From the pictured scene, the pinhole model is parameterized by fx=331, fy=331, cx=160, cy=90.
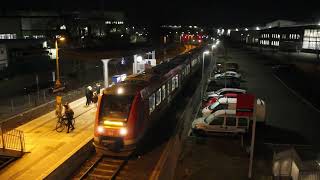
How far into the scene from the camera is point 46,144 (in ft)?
44.0

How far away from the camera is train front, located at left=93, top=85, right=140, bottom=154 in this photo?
11922mm

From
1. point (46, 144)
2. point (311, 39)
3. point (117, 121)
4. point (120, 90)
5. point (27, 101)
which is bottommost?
A: point (46, 144)

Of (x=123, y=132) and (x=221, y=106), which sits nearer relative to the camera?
(x=123, y=132)

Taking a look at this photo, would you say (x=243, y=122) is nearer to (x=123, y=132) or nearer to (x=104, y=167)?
(x=123, y=132)

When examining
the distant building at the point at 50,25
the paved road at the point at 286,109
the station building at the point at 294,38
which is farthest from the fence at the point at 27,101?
the station building at the point at 294,38

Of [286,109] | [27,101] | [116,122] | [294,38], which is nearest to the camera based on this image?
[116,122]

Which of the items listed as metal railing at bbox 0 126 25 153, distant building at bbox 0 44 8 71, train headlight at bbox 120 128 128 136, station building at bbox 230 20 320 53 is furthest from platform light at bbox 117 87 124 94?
station building at bbox 230 20 320 53

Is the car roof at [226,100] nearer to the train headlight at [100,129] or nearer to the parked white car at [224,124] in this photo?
the parked white car at [224,124]

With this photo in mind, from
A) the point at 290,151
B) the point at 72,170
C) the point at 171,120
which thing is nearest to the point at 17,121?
the point at 72,170

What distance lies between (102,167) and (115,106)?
2.28 metres

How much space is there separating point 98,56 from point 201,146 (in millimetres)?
10370

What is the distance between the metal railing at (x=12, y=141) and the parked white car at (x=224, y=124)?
7364mm

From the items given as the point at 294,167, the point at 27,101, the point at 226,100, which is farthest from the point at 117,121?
the point at 27,101

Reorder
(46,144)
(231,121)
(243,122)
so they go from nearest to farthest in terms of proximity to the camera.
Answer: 1. (46,144)
2. (243,122)
3. (231,121)
